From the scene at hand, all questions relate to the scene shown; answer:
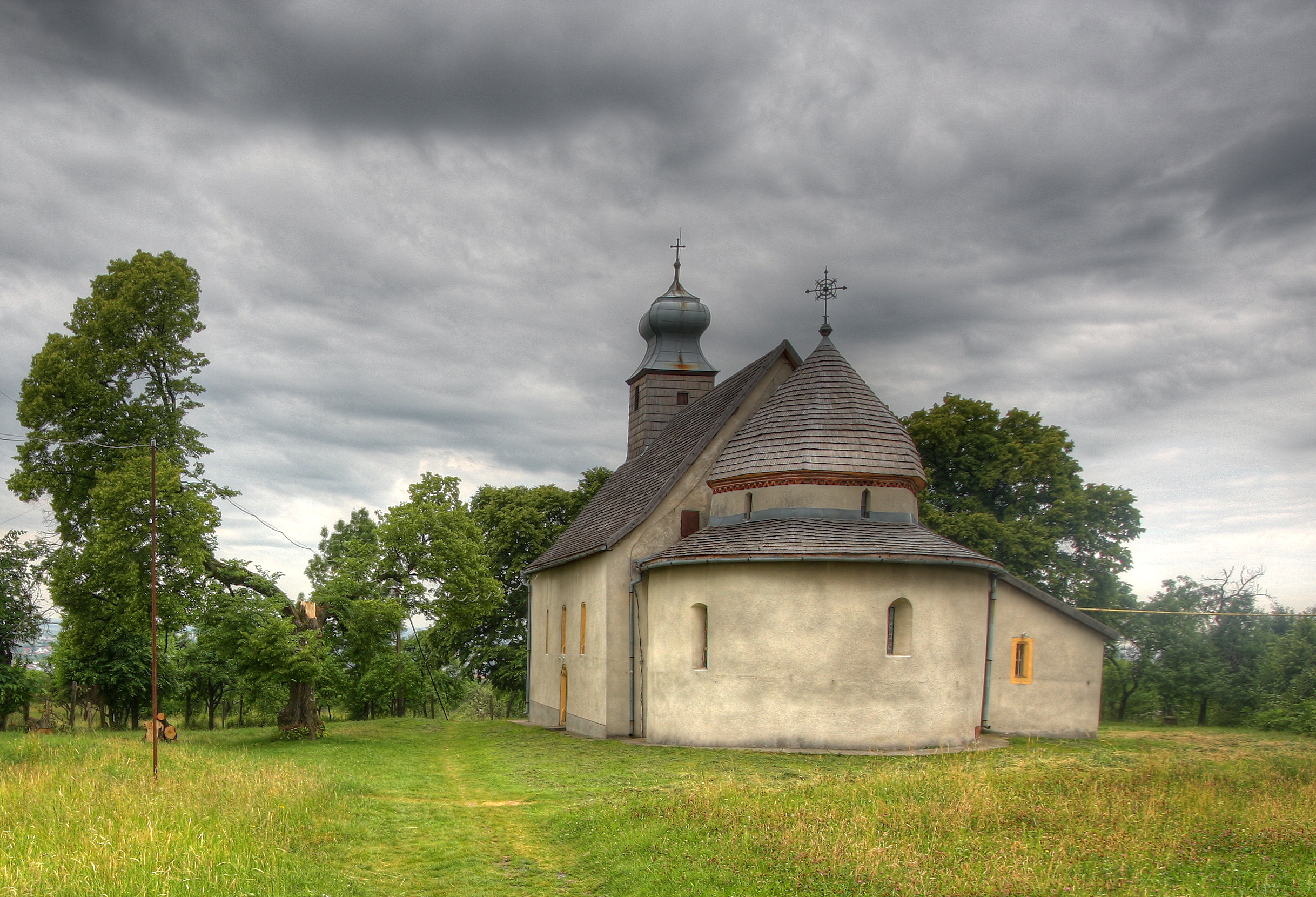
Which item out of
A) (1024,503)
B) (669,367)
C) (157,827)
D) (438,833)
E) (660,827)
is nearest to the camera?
(157,827)

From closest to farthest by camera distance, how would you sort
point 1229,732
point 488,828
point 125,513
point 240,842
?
point 240,842 → point 488,828 → point 125,513 → point 1229,732

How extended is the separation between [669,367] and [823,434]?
1234cm

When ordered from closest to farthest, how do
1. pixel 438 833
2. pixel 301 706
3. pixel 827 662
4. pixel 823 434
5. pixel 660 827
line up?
pixel 660 827 → pixel 438 833 → pixel 827 662 → pixel 823 434 → pixel 301 706

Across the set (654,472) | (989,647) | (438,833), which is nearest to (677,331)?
(654,472)

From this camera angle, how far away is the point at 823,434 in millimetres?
22734

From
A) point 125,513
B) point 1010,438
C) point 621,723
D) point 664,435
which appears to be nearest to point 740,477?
point 621,723

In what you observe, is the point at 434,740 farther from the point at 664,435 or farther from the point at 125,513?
the point at 664,435

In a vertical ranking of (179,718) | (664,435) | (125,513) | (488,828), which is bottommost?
(179,718)

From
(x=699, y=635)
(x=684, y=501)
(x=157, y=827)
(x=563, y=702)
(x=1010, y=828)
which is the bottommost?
(x=563, y=702)

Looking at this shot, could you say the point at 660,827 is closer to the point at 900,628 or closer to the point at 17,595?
the point at 900,628

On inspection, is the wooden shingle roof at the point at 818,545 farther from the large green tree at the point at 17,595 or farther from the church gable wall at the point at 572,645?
the large green tree at the point at 17,595

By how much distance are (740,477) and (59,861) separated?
1626cm

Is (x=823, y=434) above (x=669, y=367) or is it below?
below

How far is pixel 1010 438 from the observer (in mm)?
37969
